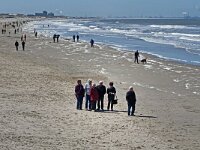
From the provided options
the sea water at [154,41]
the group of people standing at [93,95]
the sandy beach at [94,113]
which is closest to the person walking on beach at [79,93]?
the group of people standing at [93,95]

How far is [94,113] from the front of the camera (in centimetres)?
1795

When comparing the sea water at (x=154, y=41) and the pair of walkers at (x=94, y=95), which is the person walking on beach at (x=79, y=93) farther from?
the sea water at (x=154, y=41)

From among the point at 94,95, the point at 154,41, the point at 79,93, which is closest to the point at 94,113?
the point at 94,95

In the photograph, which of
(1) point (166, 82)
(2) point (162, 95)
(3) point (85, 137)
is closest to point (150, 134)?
(3) point (85, 137)

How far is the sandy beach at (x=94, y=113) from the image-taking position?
13594mm

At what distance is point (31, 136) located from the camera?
533 inches

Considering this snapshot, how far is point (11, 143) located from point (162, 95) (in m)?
12.4

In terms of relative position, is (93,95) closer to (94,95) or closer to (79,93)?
(94,95)

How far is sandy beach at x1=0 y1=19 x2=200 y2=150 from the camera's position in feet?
44.6

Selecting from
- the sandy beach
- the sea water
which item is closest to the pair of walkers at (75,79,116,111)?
the sandy beach

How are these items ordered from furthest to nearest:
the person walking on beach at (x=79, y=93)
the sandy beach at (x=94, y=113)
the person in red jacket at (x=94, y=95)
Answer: the person walking on beach at (x=79, y=93) → the person in red jacket at (x=94, y=95) → the sandy beach at (x=94, y=113)

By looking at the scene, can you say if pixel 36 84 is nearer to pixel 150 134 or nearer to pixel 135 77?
pixel 135 77

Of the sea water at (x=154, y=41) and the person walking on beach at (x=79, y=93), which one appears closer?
the person walking on beach at (x=79, y=93)

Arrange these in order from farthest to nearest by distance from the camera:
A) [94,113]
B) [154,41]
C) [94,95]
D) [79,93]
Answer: [154,41] → [79,93] → [94,95] → [94,113]
